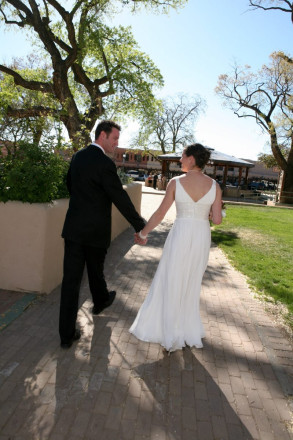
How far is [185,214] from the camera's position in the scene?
2.94 m

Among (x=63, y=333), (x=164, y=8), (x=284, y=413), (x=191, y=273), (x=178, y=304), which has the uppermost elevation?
(x=164, y=8)

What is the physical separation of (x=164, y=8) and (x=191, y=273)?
16625mm

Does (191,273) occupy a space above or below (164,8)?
below

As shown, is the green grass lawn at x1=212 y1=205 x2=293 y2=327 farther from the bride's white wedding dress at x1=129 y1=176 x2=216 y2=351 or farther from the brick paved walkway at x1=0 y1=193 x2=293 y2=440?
the bride's white wedding dress at x1=129 y1=176 x2=216 y2=351

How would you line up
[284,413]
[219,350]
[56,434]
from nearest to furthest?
[56,434] → [284,413] → [219,350]

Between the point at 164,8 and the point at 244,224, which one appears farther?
the point at 164,8

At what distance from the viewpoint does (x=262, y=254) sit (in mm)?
7508

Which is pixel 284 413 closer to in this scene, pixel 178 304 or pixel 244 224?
pixel 178 304

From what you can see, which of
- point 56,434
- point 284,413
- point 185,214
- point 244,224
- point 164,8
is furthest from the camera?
point 164,8

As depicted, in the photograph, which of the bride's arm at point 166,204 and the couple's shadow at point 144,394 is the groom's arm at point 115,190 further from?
the couple's shadow at point 144,394

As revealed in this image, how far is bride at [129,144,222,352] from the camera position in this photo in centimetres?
287

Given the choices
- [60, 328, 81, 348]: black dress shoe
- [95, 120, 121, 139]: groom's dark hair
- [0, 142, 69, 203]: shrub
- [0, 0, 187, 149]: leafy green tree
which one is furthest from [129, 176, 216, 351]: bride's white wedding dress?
[0, 0, 187, 149]: leafy green tree

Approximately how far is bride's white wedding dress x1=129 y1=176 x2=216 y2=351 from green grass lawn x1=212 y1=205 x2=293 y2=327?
5.72ft

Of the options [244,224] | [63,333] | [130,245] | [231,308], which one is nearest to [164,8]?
[244,224]
